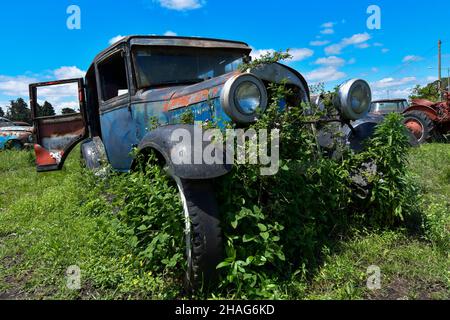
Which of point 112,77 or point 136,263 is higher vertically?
point 112,77

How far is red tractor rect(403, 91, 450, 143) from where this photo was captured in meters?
10.9

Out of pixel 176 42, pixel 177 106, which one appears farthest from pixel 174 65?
pixel 177 106

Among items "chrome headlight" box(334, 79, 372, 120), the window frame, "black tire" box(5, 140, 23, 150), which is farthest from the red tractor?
"black tire" box(5, 140, 23, 150)

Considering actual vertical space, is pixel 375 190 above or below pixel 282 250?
above

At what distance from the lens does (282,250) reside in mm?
2658

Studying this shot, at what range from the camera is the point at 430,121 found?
428 inches

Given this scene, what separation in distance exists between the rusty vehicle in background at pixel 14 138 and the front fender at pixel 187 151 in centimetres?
1395

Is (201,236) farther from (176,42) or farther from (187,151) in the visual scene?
(176,42)

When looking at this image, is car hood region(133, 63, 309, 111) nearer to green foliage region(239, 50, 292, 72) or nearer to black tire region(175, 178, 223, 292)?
green foliage region(239, 50, 292, 72)

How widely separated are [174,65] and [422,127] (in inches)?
367

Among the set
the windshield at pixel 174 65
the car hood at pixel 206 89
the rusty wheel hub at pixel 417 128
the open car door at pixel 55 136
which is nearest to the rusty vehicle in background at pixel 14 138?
the open car door at pixel 55 136
